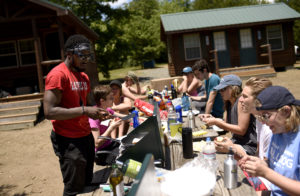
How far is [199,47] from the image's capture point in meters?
17.7

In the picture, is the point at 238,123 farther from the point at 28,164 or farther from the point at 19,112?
the point at 19,112

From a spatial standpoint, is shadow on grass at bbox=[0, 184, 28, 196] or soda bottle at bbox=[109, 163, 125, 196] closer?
soda bottle at bbox=[109, 163, 125, 196]

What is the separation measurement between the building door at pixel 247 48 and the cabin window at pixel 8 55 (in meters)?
14.2

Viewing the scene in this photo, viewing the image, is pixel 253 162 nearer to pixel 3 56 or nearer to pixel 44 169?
pixel 44 169

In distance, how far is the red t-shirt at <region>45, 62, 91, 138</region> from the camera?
2506 millimetres

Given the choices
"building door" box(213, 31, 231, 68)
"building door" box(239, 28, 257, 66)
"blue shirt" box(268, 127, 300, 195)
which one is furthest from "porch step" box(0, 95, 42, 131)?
"building door" box(239, 28, 257, 66)

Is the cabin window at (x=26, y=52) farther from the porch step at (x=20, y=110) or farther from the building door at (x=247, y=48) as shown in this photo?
the building door at (x=247, y=48)

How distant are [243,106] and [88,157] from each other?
1.82m

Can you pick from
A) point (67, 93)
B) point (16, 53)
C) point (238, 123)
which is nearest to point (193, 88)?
point (238, 123)

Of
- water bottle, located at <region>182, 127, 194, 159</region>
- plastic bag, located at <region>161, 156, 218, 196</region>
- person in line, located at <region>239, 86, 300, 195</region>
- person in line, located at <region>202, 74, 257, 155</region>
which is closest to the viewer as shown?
plastic bag, located at <region>161, 156, 218, 196</region>

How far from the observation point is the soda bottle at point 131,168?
1.83 meters

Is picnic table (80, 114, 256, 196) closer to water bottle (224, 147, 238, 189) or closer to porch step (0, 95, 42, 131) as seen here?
water bottle (224, 147, 238, 189)

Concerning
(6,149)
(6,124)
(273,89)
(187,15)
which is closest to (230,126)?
(273,89)

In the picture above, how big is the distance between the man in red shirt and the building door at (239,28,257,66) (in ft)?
55.2
